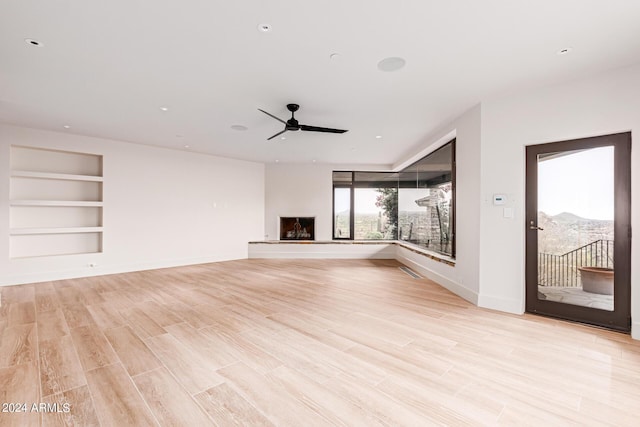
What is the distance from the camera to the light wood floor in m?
1.68

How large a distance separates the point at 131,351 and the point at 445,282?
4240 millimetres

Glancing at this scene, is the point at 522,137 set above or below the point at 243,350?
above

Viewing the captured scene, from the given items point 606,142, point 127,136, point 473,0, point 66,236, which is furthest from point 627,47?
point 66,236

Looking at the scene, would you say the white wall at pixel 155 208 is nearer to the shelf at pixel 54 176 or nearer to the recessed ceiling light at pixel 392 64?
the shelf at pixel 54 176

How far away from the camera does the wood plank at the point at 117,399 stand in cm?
160

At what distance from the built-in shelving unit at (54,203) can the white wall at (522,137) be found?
22.2 ft

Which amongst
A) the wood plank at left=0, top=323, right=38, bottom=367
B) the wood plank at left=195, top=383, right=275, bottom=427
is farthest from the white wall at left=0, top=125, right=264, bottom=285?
the wood plank at left=195, top=383, right=275, bottom=427

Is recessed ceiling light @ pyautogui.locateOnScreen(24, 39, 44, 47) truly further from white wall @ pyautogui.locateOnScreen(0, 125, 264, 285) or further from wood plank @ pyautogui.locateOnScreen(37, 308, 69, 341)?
white wall @ pyautogui.locateOnScreen(0, 125, 264, 285)

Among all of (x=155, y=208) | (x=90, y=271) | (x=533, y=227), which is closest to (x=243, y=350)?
(x=533, y=227)

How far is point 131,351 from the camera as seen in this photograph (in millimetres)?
2414

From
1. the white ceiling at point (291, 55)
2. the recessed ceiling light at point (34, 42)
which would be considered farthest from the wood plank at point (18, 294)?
the recessed ceiling light at point (34, 42)

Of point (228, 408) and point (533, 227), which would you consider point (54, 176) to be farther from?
point (533, 227)

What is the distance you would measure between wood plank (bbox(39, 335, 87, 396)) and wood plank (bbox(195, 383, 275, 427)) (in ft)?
3.06

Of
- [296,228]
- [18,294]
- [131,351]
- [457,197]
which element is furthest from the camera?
[296,228]
